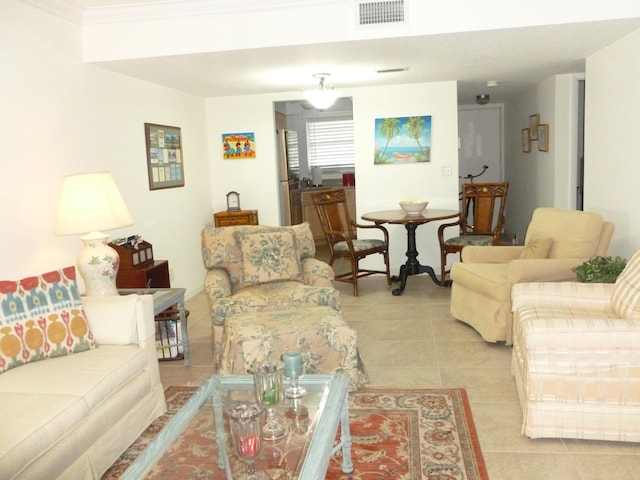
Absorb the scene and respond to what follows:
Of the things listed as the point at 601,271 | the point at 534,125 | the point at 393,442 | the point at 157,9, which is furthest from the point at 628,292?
the point at 534,125

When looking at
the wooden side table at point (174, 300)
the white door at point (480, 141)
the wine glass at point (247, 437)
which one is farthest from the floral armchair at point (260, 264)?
the white door at point (480, 141)

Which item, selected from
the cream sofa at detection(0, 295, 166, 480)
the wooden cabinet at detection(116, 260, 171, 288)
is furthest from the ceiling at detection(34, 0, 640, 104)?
the cream sofa at detection(0, 295, 166, 480)

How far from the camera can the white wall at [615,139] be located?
→ 4132 millimetres

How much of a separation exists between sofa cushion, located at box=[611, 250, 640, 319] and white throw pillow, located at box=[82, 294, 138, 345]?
8.06ft

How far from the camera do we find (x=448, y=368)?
3.65m

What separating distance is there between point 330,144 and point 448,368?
6384 millimetres

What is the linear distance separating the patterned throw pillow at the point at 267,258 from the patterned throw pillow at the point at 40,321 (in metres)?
1.36

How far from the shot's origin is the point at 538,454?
8.41 feet

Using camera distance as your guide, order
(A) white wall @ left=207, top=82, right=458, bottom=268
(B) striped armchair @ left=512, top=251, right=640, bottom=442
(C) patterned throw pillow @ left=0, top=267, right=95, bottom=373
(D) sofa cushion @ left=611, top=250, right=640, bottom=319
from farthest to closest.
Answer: (A) white wall @ left=207, top=82, right=458, bottom=268 → (D) sofa cushion @ left=611, top=250, right=640, bottom=319 → (C) patterned throw pillow @ left=0, top=267, right=95, bottom=373 → (B) striped armchair @ left=512, top=251, right=640, bottom=442

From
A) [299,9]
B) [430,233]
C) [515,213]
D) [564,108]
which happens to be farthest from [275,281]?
[515,213]

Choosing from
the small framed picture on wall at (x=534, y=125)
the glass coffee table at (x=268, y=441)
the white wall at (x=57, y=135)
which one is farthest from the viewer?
the small framed picture on wall at (x=534, y=125)

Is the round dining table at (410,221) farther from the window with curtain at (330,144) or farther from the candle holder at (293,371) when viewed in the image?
the window with curtain at (330,144)

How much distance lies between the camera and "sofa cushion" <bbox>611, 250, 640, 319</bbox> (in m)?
2.77

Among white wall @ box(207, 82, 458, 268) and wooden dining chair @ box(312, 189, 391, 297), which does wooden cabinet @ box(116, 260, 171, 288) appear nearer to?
wooden dining chair @ box(312, 189, 391, 297)
